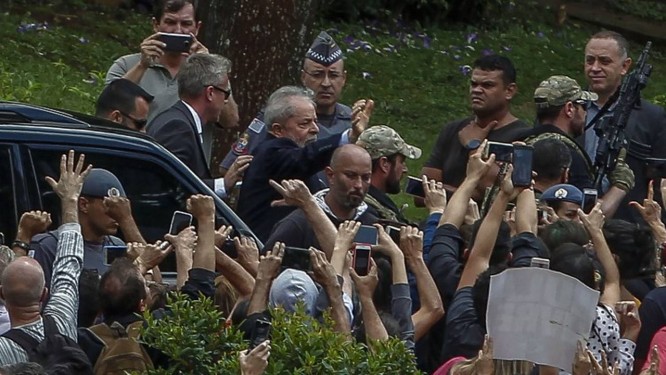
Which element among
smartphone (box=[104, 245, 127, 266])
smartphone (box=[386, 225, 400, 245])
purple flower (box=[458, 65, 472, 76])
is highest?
smartphone (box=[104, 245, 127, 266])

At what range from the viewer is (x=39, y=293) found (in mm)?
6414

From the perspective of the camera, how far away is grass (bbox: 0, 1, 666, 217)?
14500mm

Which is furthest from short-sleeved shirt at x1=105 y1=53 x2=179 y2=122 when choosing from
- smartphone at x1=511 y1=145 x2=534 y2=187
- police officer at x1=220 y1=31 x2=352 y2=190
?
smartphone at x1=511 y1=145 x2=534 y2=187

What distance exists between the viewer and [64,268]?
6.86 m

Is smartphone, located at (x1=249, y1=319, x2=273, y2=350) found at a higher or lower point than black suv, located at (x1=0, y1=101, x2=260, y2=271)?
higher

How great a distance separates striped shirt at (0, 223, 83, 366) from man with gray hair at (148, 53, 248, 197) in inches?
82.4

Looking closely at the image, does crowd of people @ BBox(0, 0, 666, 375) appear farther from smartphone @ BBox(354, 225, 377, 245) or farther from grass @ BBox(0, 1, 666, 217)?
grass @ BBox(0, 1, 666, 217)

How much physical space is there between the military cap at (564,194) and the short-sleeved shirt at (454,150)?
78 cm

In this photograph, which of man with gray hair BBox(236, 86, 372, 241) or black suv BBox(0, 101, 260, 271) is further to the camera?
man with gray hair BBox(236, 86, 372, 241)

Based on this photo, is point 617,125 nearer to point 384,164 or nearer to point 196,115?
point 384,164

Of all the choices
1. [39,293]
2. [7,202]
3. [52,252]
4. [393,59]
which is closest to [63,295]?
[39,293]

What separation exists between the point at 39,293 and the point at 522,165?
2481mm

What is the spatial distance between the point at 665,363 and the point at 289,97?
301 centimetres

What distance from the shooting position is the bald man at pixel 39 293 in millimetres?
6363
